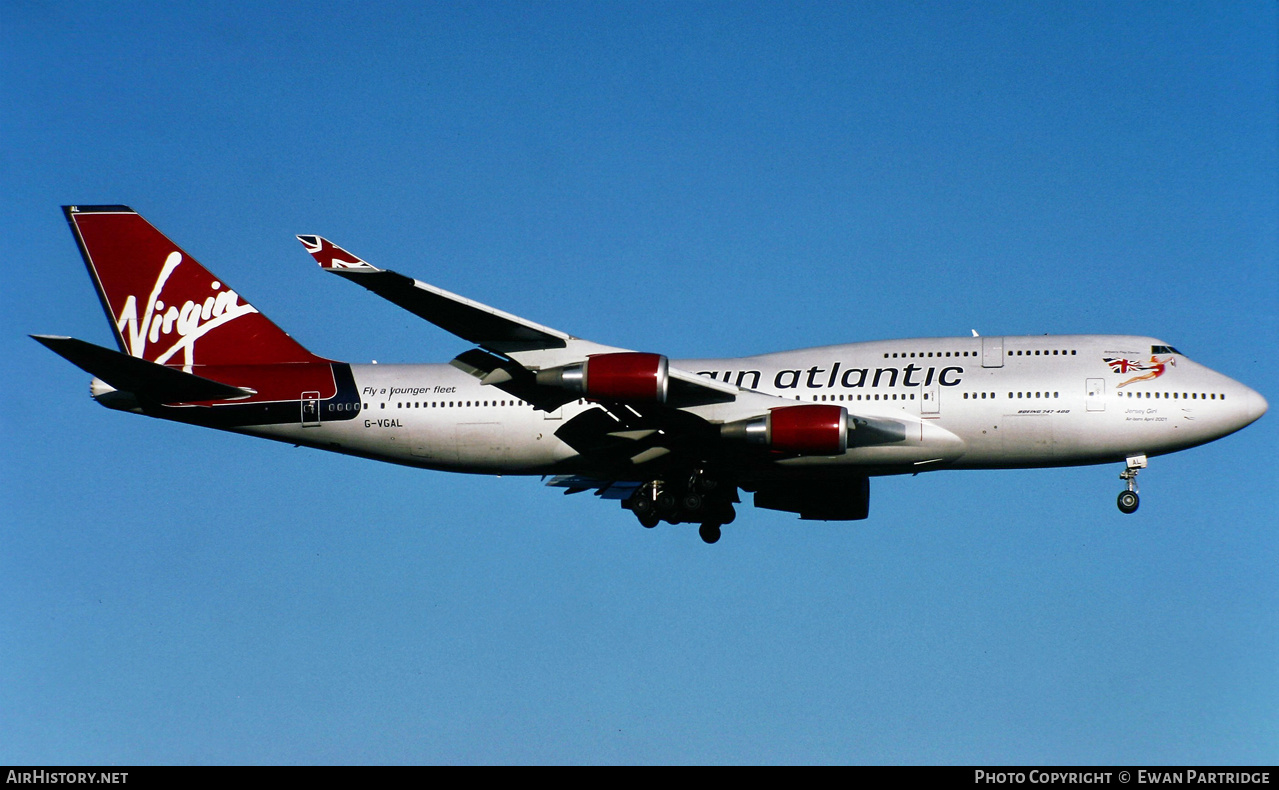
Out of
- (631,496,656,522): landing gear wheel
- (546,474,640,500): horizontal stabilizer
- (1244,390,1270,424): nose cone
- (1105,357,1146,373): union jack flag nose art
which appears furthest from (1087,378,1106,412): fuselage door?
(546,474,640,500): horizontal stabilizer

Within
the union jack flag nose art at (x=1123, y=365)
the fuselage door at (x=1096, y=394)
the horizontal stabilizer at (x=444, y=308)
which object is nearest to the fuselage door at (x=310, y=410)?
the horizontal stabilizer at (x=444, y=308)

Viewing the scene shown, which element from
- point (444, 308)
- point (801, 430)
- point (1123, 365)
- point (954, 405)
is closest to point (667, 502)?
point (801, 430)

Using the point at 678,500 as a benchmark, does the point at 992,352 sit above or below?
above

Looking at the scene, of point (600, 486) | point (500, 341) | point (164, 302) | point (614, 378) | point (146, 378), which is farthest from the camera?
point (164, 302)

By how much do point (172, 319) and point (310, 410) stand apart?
615 cm

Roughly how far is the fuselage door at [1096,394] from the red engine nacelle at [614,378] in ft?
38.3

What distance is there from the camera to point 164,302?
4131cm

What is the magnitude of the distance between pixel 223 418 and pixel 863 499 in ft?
61.8

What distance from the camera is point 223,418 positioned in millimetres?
38688

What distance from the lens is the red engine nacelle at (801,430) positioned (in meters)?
33.5

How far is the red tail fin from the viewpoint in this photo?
40531 millimetres

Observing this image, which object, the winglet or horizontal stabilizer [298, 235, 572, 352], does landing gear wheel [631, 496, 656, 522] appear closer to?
horizontal stabilizer [298, 235, 572, 352]

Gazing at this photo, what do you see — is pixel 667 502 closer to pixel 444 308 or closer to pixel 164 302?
pixel 444 308
